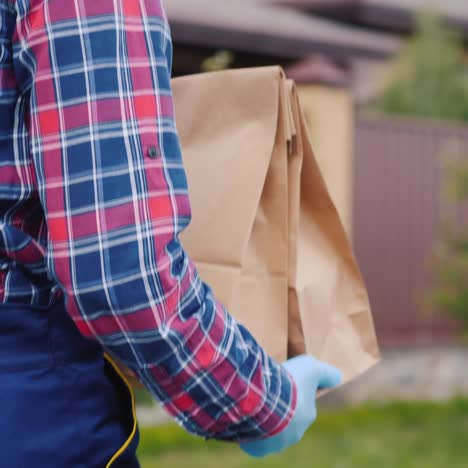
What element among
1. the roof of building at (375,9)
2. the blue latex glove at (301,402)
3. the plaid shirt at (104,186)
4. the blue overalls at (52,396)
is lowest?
the roof of building at (375,9)

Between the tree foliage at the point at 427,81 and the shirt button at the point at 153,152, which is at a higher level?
the shirt button at the point at 153,152

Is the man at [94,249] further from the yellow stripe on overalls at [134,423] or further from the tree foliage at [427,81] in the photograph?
the tree foliage at [427,81]

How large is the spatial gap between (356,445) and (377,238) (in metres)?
3.30

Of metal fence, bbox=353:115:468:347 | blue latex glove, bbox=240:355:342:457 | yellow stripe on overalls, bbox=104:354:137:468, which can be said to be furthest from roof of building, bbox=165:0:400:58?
yellow stripe on overalls, bbox=104:354:137:468

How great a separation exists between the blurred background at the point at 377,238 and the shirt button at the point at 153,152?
135 inches

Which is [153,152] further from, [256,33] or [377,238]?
[377,238]

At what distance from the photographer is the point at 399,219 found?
8109 millimetres

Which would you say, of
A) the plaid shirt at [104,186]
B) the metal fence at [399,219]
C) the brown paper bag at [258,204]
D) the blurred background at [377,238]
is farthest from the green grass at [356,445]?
the plaid shirt at [104,186]

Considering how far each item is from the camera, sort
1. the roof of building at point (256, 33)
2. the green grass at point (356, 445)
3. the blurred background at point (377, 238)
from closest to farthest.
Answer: the green grass at point (356, 445) < the blurred background at point (377, 238) < the roof of building at point (256, 33)

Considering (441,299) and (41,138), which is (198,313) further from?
(441,299)

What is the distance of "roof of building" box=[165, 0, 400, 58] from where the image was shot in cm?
627

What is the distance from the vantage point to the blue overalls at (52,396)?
1144 mm

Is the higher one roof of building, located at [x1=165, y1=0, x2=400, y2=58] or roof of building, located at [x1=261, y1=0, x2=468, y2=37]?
roof of building, located at [x1=165, y1=0, x2=400, y2=58]

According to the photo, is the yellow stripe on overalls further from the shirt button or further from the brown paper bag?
the shirt button
